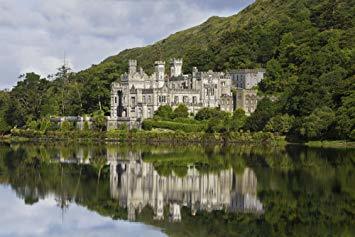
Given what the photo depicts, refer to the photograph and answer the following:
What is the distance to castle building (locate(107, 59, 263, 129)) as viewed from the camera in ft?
300

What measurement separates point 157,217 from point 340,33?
3342 inches

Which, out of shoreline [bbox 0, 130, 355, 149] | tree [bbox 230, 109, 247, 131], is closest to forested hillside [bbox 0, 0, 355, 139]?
tree [bbox 230, 109, 247, 131]

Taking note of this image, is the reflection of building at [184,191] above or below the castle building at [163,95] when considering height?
below

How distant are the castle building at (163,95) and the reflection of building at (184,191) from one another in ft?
149

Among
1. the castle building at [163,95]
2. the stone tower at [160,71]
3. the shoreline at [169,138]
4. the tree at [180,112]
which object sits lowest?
the shoreline at [169,138]

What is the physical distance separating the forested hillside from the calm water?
2252 cm

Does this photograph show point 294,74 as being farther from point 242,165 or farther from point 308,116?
point 242,165

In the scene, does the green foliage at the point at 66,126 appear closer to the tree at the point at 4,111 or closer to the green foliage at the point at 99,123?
the green foliage at the point at 99,123

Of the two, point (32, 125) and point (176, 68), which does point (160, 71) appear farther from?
point (32, 125)

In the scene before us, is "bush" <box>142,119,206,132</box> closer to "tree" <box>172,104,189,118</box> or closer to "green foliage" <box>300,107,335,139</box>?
"tree" <box>172,104,189,118</box>

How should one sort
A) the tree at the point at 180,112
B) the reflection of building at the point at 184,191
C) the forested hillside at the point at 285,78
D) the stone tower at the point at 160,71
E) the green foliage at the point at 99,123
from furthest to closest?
Result: the stone tower at the point at 160,71 < the green foliage at the point at 99,123 < the tree at the point at 180,112 < the forested hillside at the point at 285,78 < the reflection of building at the point at 184,191

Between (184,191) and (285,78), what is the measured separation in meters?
65.3

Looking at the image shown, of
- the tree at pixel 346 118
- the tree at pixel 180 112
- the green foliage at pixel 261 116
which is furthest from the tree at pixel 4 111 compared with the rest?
the tree at pixel 346 118

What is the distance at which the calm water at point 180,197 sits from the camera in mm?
25031
